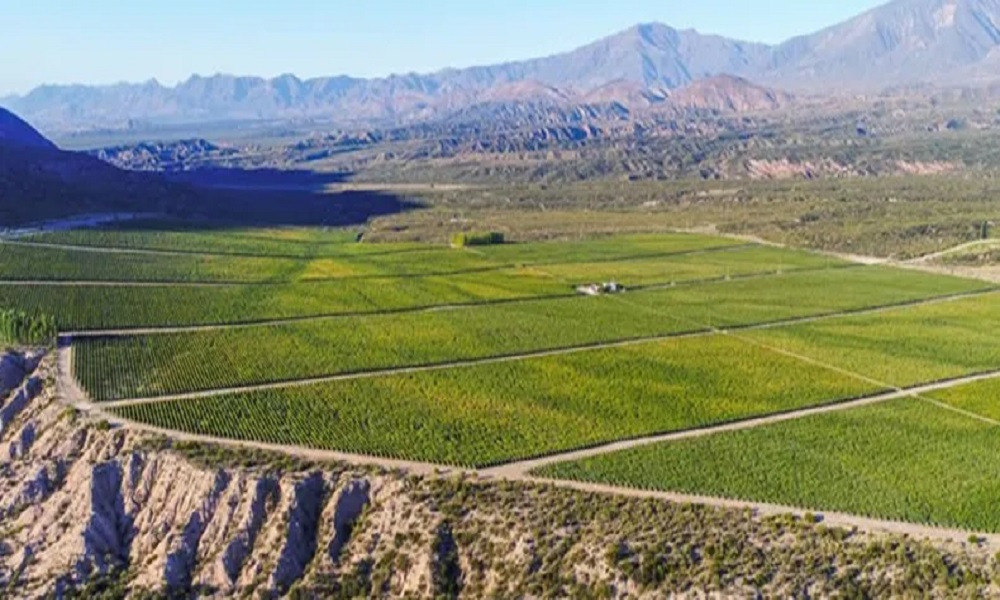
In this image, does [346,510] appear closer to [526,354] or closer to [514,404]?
[514,404]

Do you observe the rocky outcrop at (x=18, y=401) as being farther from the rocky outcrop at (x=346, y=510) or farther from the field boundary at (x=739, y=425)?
the field boundary at (x=739, y=425)

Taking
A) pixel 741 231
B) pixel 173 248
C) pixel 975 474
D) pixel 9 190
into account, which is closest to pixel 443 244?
pixel 173 248

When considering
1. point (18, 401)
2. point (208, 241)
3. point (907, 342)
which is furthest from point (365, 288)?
point (907, 342)

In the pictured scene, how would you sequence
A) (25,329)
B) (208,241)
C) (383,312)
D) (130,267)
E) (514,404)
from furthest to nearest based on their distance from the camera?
(208,241) < (130,267) < (383,312) < (25,329) < (514,404)

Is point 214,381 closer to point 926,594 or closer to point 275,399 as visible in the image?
point 275,399


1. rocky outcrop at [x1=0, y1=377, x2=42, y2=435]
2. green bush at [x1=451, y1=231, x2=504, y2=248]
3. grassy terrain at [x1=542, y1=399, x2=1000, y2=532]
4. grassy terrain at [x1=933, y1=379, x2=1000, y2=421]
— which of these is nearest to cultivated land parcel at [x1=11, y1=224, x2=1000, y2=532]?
grassy terrain at [x1=542, y1=399, x2=1000, y2=532]

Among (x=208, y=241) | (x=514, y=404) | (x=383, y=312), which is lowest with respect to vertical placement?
(x=514, y=404)
